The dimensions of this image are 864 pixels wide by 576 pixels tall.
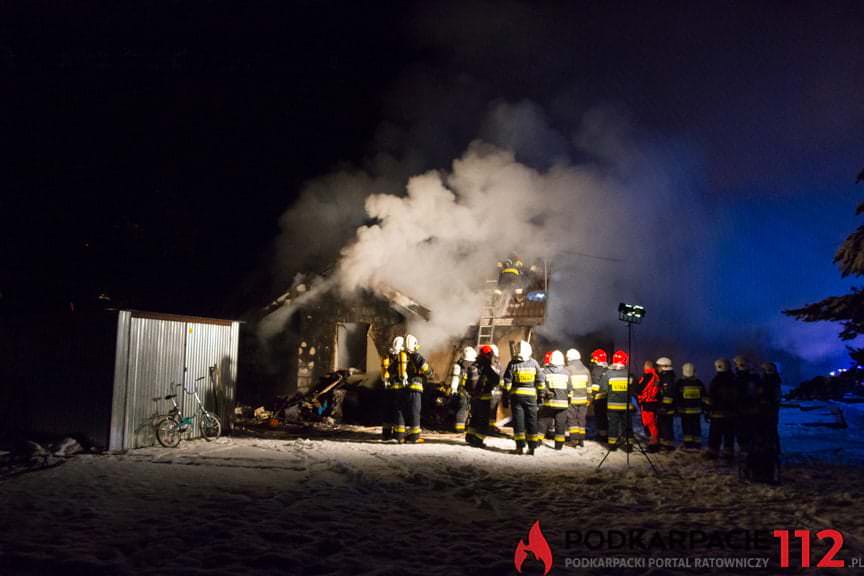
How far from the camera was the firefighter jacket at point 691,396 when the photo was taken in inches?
416

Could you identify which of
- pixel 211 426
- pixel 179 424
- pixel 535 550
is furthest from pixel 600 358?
pixel 179 424

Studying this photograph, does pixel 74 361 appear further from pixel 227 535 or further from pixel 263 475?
pixel 227 535

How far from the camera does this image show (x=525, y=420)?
1030 centimetres

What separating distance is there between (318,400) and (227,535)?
33.7ft

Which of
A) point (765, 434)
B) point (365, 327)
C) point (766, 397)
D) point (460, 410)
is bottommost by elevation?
point (460, 410)

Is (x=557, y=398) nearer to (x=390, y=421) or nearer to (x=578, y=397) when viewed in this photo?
(x=578, y=397)

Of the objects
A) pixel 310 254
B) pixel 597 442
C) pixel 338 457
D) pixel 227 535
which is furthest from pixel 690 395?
pixel 310 254

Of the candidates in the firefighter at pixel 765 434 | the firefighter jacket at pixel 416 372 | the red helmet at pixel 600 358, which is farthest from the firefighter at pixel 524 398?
the firefighter at pixel 765 434

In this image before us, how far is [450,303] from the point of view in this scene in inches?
660

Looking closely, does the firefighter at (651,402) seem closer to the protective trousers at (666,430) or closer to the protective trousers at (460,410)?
the protective trousers at (666,430)

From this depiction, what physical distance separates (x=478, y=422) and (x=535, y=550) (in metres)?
6.34

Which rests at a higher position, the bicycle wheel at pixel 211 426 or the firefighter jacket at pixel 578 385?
the firefighter jacket at pixel 578 385

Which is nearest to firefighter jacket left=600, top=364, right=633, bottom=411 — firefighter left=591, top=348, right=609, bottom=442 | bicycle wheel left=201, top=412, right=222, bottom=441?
firefighter left=591, top=348, right=609, bottom=442

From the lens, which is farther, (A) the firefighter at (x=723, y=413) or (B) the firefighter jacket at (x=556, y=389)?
(B) the firefighter jacket at (x=556, y=389)
